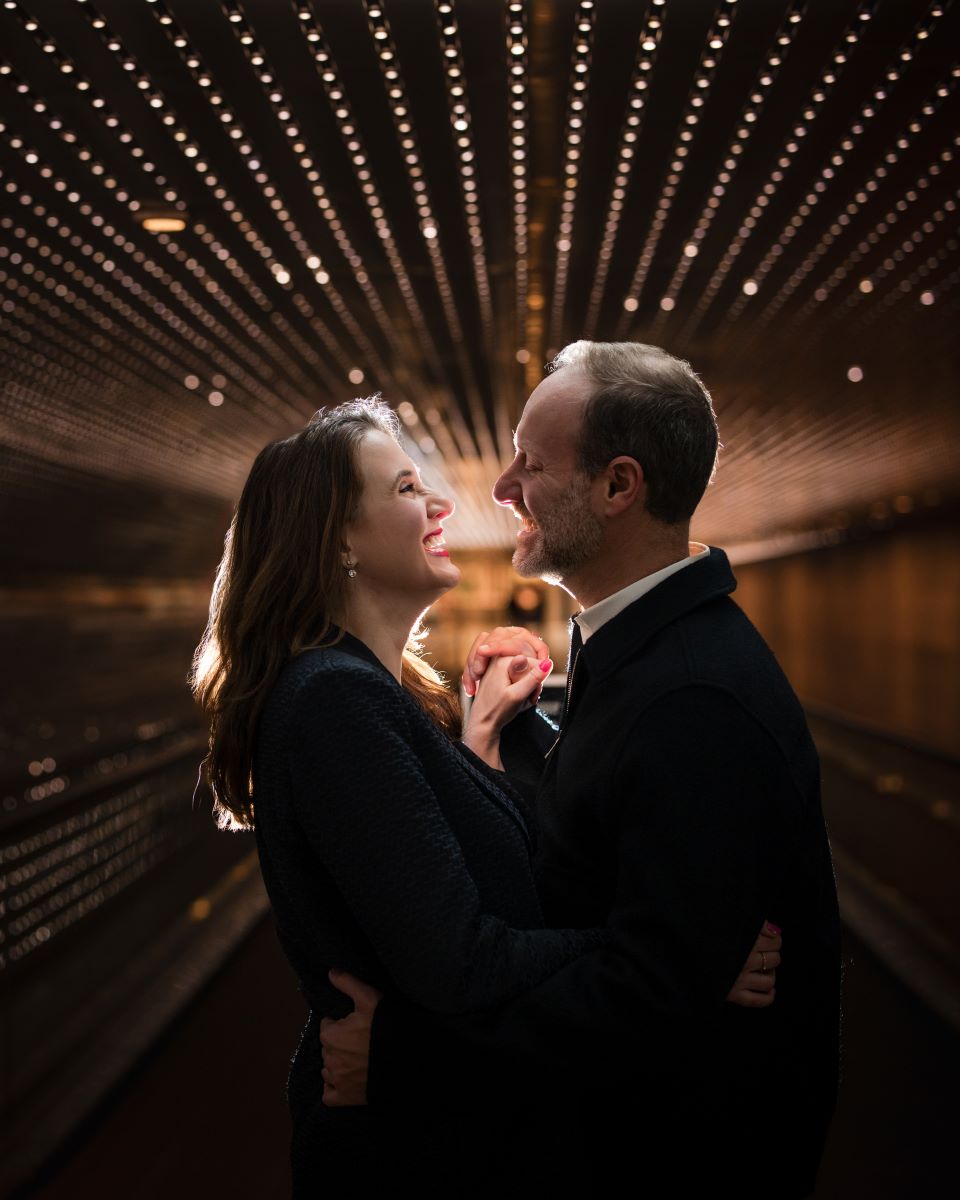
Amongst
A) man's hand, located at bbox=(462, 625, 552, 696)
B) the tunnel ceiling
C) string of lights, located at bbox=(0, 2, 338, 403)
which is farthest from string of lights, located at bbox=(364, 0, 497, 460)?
man's hand, located at bbox=(462, 625, 552, 696)

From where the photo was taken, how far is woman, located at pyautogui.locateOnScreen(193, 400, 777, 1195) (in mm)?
1648

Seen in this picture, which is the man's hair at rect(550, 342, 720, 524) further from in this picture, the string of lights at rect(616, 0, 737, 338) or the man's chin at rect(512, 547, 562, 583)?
the string of lights at rect(616, 0, 737, 338)

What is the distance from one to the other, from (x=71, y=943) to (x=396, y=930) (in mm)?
3801

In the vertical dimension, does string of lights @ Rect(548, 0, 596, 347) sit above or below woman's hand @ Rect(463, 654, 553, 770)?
above

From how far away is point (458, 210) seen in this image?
12.3 feet

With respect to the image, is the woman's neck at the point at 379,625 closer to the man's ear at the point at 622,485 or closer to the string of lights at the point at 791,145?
the man's ear at the point at 622,485

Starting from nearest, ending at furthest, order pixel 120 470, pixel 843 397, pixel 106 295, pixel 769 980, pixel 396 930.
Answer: pixel 396 930, pixel 769 980, pixel 106 295, pixel 843 397, pixel 120 470

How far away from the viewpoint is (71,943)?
489 cm

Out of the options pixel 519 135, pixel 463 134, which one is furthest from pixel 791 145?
pixel 463 134

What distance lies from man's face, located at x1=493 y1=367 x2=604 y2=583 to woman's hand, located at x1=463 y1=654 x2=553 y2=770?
0.32m

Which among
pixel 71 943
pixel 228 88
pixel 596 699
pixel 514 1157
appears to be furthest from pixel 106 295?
pixel 514 1157

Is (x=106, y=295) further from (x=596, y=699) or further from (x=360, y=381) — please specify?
(x=596, y=699)

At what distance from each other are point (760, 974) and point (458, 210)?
281 centimetres

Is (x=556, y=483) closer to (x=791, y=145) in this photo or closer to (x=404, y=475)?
(x=404, y=475)
